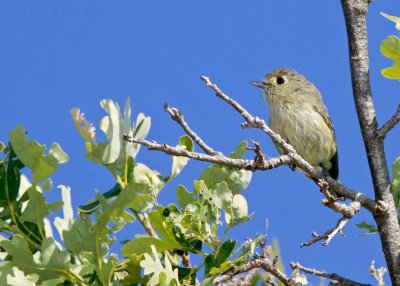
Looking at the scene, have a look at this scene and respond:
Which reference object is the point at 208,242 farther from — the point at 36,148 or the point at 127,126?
the point at 36,148

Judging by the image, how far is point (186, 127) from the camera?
2461mm

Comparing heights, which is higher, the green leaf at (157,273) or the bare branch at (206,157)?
the bare branch at (206,157)

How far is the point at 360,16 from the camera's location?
2.92 metres

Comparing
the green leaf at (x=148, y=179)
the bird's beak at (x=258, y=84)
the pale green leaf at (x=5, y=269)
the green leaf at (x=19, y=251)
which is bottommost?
the pale green leaf at (x=5, y=269)

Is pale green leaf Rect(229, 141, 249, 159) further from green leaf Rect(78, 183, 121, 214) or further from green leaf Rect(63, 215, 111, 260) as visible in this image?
green leaf Rect(63, 215, 111, 260)

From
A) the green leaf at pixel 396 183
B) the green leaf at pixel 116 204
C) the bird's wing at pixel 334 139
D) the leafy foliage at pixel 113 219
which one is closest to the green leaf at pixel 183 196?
the leafy foliage at pixel 113 219

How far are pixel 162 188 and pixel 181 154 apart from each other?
14cm

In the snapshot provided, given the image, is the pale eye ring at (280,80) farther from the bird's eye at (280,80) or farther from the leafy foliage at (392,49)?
the leafy foliage at (392,49)

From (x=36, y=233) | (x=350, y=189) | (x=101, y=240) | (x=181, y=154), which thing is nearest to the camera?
(x=101, y=240)

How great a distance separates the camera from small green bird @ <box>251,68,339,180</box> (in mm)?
5211

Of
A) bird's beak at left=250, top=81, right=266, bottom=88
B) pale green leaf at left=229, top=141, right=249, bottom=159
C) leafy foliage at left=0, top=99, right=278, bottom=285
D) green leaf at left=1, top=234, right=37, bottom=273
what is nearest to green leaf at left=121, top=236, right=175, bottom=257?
leafy foliage at left=0, top=99, right=278, bottom=285

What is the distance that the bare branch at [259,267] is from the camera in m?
2.05

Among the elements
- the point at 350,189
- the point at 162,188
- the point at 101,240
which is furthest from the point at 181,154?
the point at 350,189

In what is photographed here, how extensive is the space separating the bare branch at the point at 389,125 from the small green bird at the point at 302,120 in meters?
2.29
